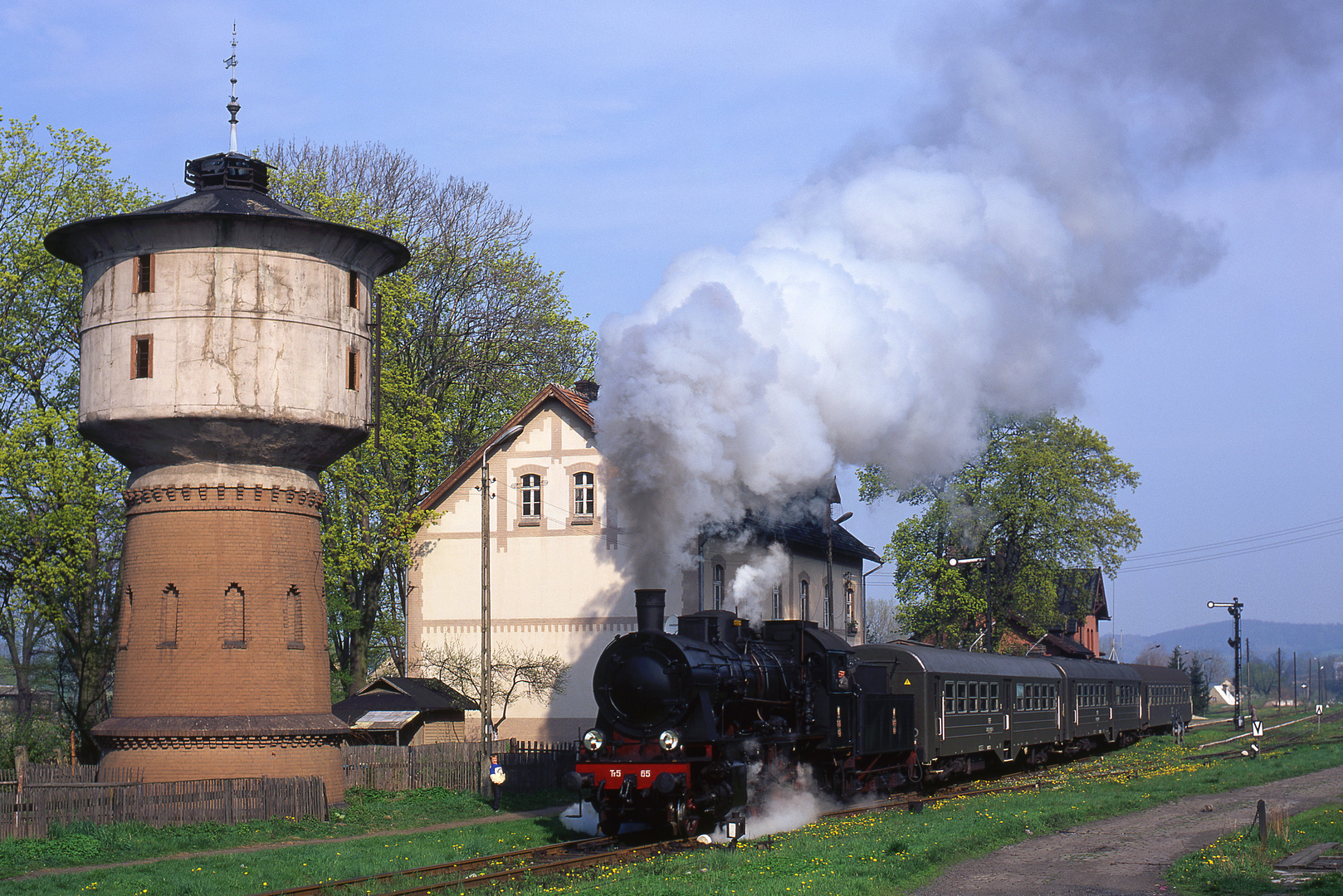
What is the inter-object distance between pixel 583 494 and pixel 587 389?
3867 millimetres

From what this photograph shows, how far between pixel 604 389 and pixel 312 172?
24.4 m

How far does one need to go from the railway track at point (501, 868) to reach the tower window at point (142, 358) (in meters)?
12.0

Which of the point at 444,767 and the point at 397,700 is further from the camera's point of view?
the point at 397,700

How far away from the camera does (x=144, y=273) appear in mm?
25422

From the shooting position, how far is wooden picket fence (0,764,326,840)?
68.4 feet

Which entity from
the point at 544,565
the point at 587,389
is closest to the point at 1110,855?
the point at 544,565

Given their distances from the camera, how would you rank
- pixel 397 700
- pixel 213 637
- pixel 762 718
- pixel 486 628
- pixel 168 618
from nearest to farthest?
pixel 762 718, pixel 213 637, pixel 168 618, pixel 486 628, pixel 397 700

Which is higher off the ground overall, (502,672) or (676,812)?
(502,672)

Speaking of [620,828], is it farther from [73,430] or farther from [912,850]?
[73,430]

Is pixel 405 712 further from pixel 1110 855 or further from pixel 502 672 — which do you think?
pixel 1110 855

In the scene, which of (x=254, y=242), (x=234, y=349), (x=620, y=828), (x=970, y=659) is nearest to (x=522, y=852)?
(x=620, y=828)

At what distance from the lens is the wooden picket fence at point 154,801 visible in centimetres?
2084

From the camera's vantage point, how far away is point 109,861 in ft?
65.0

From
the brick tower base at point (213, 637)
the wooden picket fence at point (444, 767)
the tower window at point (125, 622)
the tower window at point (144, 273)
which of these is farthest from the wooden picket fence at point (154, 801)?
the tower window at point (144, 273)
